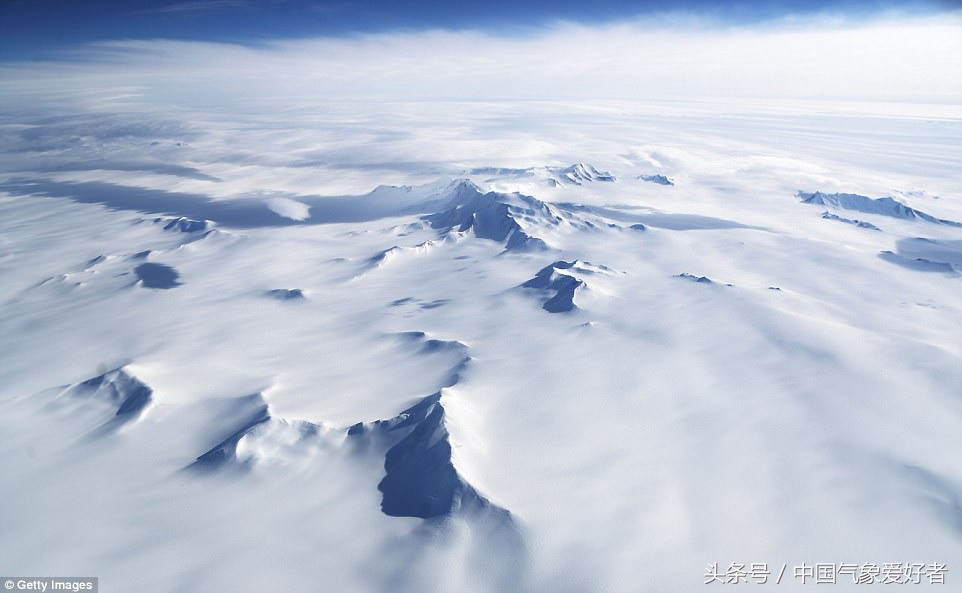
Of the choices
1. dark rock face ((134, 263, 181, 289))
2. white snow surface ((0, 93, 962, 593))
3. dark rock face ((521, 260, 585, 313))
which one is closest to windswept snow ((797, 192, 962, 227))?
white snow surface ((0, 93, 962, 593))

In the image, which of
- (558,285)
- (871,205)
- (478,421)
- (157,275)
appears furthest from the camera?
(871,205)

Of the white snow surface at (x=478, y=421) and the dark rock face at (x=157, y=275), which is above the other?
the white snow surface at (x=478, y=421)

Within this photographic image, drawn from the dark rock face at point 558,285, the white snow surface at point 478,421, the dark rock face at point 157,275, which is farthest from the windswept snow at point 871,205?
the dark rock face at point 157,275

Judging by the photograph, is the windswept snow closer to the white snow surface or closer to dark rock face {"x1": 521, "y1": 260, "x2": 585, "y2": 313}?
the white snow surface

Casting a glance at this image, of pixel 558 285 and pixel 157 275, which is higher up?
pixel 558 285

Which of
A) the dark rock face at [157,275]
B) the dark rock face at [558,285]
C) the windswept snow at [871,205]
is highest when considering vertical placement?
the windswept snow at [871,205]

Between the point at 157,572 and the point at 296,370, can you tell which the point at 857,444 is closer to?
the point at 157,572

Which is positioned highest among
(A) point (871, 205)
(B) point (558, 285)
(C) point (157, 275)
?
(A) point (871, 205)

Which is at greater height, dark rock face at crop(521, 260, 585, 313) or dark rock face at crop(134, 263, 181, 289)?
dark rock face at crop(521, 260, 585, 313)

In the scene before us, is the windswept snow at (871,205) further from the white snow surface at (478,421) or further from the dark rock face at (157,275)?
the dark rock face at (157,275)

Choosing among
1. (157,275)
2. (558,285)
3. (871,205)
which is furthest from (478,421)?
(871,205)

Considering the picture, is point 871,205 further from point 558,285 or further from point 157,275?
point 157,275

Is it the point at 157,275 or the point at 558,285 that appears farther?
the point at 157,275
